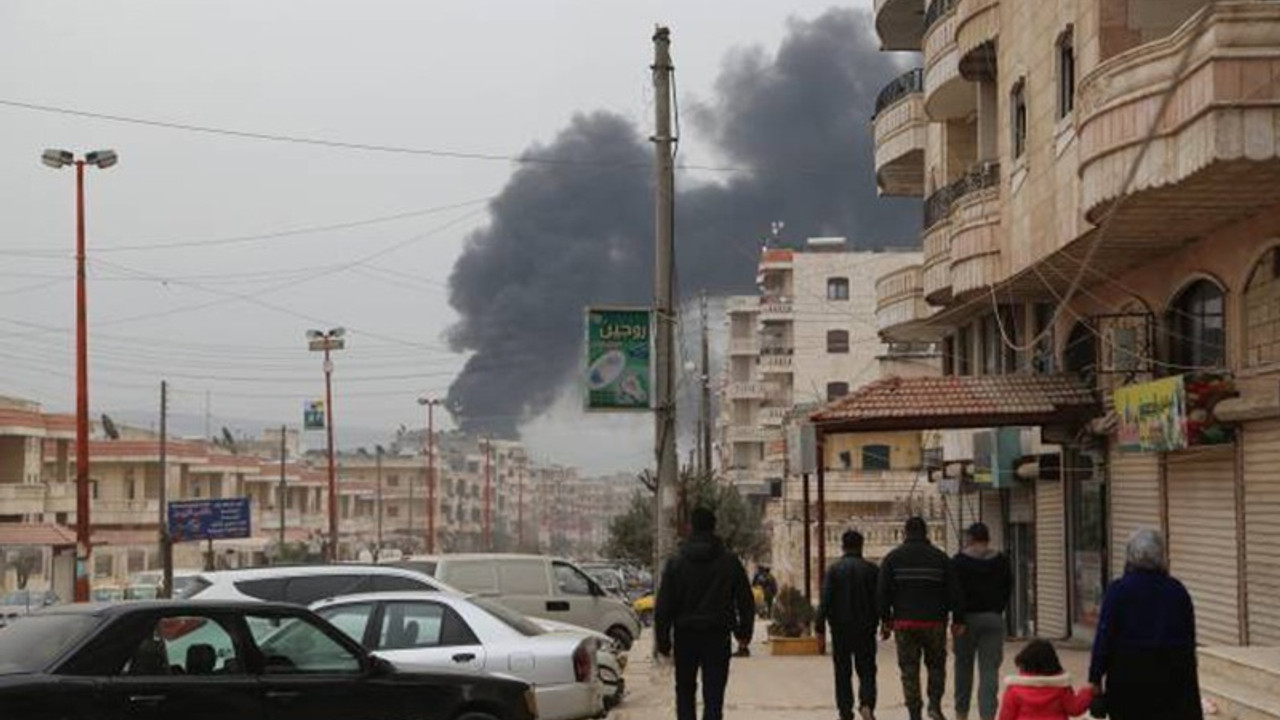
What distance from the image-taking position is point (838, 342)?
3713 inches

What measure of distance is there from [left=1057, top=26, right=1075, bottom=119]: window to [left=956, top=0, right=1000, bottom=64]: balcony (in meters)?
3.50

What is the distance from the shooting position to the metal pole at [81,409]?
110 ft

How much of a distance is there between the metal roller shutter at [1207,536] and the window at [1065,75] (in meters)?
4.63

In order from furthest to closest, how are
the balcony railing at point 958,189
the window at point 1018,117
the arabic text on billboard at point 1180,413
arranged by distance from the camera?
1. the balcony railing at point 958,189
2. the window at point 1018,117
3. the arabic text on billboard at point 1180,413

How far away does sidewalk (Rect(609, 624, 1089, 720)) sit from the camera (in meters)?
16.3

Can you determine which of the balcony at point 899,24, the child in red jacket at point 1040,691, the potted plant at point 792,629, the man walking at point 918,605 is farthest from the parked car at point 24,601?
the child in red jacket at point 1040,691

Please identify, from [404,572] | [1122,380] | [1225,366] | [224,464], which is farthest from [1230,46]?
[224,464]

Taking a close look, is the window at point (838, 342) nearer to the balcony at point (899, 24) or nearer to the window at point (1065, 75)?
the balcony at point (899, 24)

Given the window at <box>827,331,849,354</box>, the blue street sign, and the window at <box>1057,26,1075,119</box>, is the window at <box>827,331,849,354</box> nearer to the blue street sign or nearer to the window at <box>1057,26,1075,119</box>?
the blue street sign

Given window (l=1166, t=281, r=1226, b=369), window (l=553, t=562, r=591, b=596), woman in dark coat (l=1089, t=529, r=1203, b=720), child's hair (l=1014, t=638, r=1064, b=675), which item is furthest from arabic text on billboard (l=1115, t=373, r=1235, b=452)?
woman in dark coat (l=1089, t=529, r=1203, b=720)

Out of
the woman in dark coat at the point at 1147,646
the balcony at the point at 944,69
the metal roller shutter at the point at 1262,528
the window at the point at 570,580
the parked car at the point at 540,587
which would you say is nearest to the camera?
the woman in dark coat at the point at 1147,646

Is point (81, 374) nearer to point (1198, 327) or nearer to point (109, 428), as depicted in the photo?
point (1198, 327)

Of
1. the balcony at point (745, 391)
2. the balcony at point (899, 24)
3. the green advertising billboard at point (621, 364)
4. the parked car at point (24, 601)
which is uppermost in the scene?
the balcony at point (899, 24)

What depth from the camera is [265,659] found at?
34.9 feet
